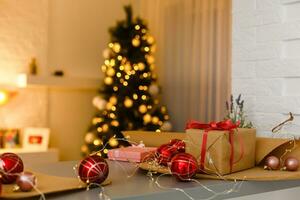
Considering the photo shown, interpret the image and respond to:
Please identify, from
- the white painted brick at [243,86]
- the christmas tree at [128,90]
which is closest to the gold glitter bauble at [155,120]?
the christmas tree at [128,90]

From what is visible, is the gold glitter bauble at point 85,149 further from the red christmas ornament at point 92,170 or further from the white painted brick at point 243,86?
the red christmas ornament at point 92,170

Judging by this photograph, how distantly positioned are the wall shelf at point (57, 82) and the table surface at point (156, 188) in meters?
2.65

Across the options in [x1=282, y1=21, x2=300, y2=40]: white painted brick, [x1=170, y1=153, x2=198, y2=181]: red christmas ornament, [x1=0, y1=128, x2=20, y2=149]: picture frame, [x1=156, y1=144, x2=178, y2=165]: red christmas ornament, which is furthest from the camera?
[x1=0, y1=128, x2=20, y2=149]: picture frame

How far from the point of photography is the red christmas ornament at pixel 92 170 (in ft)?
3.75

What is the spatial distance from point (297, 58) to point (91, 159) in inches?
40.1

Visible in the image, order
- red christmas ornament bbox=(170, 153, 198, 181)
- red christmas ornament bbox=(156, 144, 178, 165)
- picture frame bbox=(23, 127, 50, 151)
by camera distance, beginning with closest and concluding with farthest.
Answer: red christmas ornament bbox=(170, 153, 198, 181), red christmas ornament bbox=(156, 144, 178, 165), picture frame bbox=(23, 127, 50, 151)

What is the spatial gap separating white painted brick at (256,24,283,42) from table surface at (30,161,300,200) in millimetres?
675

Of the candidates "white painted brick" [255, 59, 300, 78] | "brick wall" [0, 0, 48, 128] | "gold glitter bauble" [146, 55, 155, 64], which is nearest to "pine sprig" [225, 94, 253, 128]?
"white painted brick" [255, 59, 300, 78]

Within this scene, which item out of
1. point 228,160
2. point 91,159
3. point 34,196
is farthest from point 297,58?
point 34,196

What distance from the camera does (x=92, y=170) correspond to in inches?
44.8

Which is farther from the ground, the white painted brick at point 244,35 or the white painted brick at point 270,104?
the white painted brick at point 244,35

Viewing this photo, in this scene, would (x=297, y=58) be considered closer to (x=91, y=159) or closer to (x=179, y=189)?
(x=179, y=189)

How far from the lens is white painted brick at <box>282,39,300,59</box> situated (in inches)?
70.8

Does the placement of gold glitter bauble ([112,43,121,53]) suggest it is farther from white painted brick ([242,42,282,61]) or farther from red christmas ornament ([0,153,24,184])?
red christmas ornament ([0,153,24,184])
